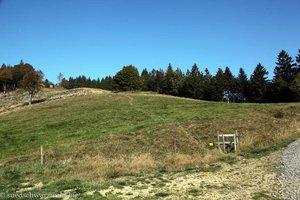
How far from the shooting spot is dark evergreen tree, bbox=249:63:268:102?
93938 mm

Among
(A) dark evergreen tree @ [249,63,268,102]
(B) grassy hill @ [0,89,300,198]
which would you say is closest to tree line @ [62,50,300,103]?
(A) dark evergreen tree @ [249,63,268,102]

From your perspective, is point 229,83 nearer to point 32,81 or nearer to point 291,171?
point 32,81

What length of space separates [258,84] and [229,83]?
13.9m

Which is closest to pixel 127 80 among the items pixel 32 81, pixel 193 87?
pixel 193 87

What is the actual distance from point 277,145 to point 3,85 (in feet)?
483

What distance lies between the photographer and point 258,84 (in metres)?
94.9

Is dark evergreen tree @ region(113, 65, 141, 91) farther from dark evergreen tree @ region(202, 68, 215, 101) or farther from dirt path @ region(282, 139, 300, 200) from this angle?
dirt path @ region(282, 139, 300, 200)

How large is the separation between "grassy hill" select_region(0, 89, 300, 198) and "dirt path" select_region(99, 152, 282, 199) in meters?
2.01

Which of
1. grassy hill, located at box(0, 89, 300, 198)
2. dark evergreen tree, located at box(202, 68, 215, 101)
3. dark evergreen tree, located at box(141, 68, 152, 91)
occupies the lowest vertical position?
grassy hill, located at box(0, 89, 300, 198)

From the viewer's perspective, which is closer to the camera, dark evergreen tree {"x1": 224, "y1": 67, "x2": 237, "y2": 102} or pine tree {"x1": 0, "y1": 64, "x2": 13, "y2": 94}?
dark evergreen tree {"x1": 224, "y1": 67, "x2": 237, "y2": 102}

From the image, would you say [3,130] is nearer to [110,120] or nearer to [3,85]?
[110,120]

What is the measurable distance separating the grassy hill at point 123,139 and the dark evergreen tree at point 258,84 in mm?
50169

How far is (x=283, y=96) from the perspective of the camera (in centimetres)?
8394

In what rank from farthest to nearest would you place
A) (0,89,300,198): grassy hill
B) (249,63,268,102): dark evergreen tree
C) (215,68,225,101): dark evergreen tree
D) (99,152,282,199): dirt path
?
(215,68,225,101): dark evergreen tree < (249,63,268,102): dark evergreen tree < (0,89,300,198): grassy hill < (99,152,282,199): dirt path
